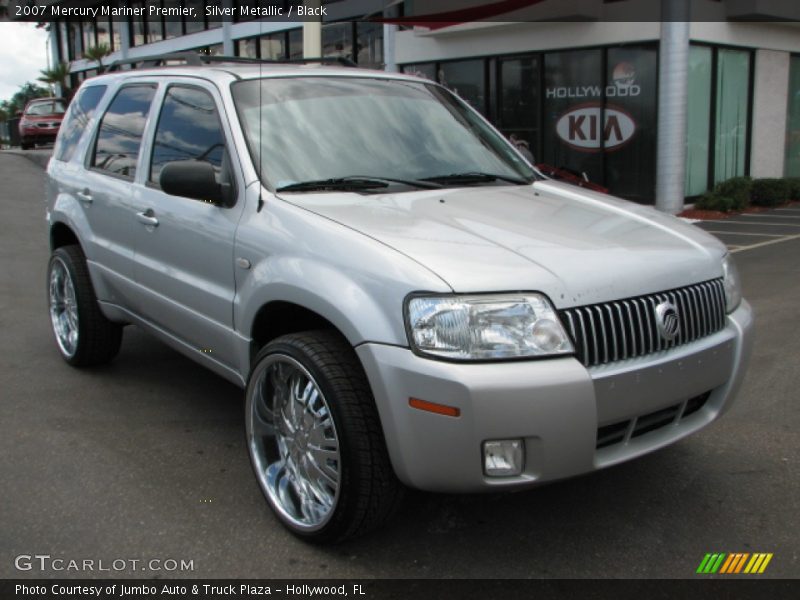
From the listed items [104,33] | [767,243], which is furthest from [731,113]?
[104,33]

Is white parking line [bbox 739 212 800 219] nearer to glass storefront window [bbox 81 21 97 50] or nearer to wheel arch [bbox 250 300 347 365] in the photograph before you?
wheel arch [bbox 250 300 347 365]

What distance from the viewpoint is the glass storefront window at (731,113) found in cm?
1515

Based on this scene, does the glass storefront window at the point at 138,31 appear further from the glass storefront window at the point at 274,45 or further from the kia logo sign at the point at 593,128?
the kia logo sign at the point at 593,128

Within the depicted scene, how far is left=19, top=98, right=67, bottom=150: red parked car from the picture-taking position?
2798 centimetres

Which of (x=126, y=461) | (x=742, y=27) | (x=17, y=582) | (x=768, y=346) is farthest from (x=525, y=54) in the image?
(x=17, y=582)

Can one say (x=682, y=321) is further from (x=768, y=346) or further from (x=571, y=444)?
(x=768, y=346)

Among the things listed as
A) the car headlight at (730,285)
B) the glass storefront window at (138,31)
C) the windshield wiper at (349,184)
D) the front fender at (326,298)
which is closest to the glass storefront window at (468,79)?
the windshield wiper at (349,184)

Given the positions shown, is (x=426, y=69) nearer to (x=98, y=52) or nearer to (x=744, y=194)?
(x=744, y=194)

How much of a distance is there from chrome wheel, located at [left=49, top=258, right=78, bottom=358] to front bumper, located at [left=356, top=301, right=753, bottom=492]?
10.5ft

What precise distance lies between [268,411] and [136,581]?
0.82 metres

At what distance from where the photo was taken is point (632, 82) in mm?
14391

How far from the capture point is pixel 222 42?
999 inches

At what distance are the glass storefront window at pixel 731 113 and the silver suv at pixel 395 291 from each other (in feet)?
39.9

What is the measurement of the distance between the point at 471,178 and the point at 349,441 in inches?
65.2
